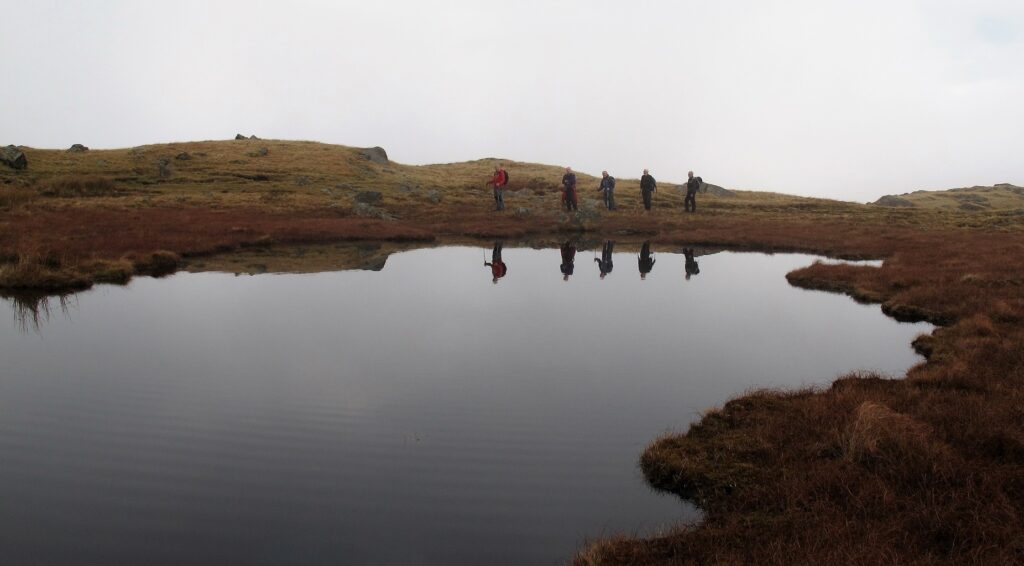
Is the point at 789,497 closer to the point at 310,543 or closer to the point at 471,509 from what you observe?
the point at 471,509

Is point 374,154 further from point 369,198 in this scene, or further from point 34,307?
point 34,307

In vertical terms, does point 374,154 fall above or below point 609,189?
above

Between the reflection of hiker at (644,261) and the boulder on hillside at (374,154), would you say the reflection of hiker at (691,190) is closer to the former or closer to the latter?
the reflection of hiker at (644,261)

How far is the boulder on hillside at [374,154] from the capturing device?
111681mm

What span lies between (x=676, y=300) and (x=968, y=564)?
19294 millimetres

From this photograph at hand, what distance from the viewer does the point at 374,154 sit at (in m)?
114

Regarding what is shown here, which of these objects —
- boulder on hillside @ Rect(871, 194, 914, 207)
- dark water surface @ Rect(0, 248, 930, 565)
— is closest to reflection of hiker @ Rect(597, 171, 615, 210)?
dark water surface @ Rect(0, 248, 930, 565)

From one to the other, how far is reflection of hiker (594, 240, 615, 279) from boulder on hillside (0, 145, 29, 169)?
218 feet

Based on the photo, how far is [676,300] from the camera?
26141 millimetres

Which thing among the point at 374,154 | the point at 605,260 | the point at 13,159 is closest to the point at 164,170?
the point at 13,159

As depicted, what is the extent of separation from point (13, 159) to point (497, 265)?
215 ft

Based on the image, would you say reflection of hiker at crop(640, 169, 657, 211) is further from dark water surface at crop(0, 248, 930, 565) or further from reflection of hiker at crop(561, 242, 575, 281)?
dark water surface at crop(0, 248, 930, 565)

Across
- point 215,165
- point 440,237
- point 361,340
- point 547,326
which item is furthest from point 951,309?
point 215,165

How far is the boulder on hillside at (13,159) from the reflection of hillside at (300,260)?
50.4m
